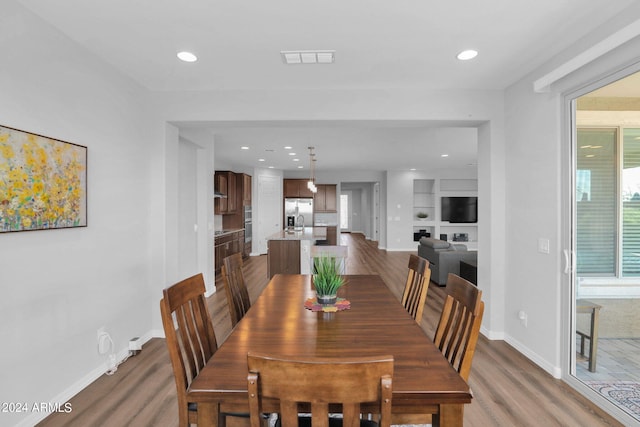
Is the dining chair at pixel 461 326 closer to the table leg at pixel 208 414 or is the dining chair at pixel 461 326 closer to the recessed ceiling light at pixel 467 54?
the table leg at pixel 208 414

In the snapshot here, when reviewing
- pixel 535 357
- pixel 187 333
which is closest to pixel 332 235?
pixel 535 357

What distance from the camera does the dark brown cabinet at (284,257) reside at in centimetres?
A: 595

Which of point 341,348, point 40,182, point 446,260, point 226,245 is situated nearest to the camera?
point 341,348

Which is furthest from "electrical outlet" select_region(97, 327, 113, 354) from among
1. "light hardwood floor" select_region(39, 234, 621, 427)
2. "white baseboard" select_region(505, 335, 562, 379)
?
"white baseboard" select_region(505, 335, 562, 379)

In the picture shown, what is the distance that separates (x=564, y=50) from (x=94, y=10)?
337 cm

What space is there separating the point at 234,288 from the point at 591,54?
282 centimetres

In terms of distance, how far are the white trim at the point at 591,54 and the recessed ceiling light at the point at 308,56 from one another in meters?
1.67

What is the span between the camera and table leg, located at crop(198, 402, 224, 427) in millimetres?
1102

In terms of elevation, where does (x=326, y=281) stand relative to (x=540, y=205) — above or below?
below

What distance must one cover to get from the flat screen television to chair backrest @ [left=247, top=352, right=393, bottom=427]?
402 inches

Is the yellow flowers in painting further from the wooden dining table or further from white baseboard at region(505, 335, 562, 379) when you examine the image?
white baseboard at region(505, 335, 562, 379)

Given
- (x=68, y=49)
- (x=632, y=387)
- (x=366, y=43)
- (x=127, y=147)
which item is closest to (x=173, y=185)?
(x=127, y=147)

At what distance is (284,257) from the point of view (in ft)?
19.6

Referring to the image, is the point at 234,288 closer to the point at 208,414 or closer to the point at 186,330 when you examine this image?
the point at 186,330
